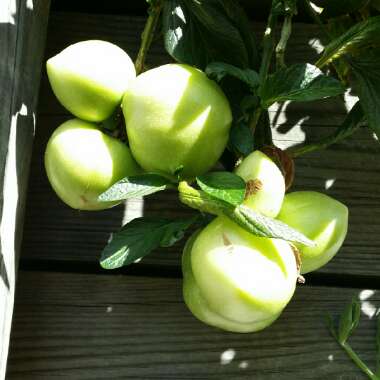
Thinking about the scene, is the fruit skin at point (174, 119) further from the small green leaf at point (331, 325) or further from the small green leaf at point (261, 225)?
the small green leaf at point (331, 325)

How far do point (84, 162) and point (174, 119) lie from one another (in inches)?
3.1

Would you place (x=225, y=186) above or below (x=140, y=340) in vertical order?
above

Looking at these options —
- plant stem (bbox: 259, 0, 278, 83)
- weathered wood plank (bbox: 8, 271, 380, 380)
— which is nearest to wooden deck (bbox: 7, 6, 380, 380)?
weathered wood plank (bbox: 8, 271, 380, 380)

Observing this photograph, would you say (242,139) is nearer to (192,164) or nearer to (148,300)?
(192,164)

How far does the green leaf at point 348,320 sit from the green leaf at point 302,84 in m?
0.22

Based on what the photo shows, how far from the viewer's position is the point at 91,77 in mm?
509

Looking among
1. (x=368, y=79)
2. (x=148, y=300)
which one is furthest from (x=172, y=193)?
(x=368, y=79)

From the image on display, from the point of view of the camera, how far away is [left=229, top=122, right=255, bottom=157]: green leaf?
1.71ft

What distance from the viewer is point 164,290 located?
2.03 ft

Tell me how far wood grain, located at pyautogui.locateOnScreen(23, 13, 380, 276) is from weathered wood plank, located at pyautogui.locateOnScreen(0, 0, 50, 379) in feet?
0.17

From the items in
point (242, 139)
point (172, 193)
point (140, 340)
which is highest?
point (242, 139)

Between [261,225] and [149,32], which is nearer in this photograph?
A: [261,225]

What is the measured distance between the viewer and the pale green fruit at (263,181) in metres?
0.49

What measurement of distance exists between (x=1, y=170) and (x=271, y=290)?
23 cm
